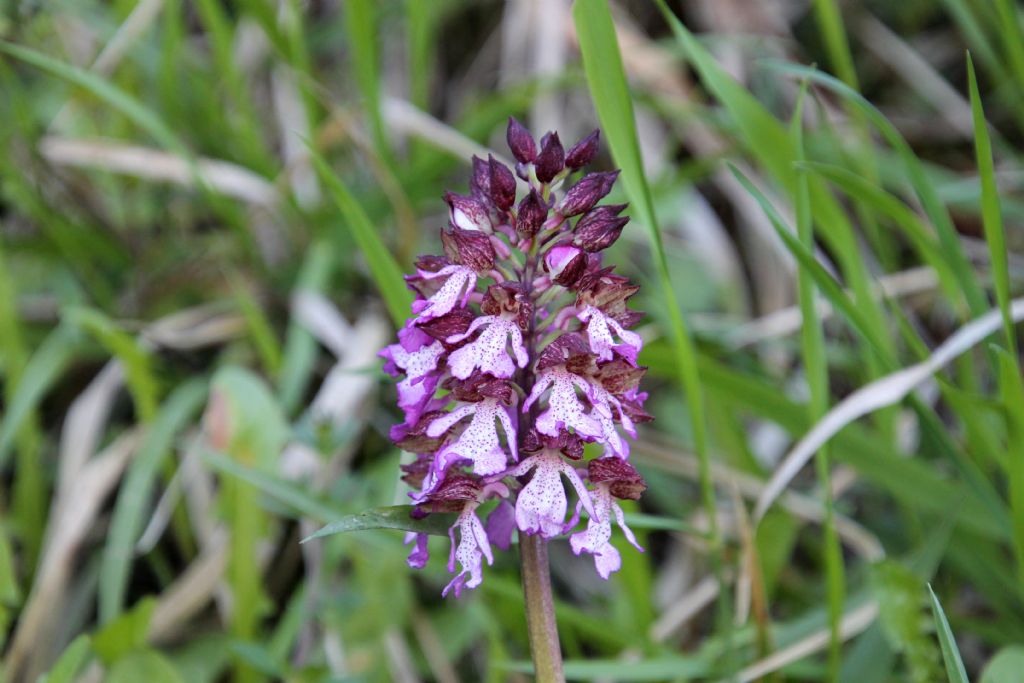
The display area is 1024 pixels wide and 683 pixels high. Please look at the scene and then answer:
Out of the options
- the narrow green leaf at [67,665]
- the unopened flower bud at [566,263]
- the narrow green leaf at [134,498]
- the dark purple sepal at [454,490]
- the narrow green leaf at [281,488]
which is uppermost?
the unopened flower bud at [566,263]

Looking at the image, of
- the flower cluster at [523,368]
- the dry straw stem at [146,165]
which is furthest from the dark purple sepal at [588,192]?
the dry straw stem at [146,165]

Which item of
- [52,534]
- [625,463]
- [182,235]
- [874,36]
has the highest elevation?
[625,463]

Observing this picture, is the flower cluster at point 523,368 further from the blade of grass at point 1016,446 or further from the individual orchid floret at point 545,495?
the blade of grass at point 1016,446

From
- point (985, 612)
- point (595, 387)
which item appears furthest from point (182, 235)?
point (985, 612)

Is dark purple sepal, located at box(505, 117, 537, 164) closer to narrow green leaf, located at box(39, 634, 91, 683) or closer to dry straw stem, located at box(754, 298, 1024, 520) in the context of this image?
dry straw stem, located at box(754, 298, 1024, 520)

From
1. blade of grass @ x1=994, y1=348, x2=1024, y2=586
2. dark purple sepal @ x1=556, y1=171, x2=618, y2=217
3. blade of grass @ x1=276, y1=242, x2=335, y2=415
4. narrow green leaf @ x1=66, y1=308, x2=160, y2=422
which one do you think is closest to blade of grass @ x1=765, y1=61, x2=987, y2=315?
blade of grass @ x1=994, y1=348, x2=1024, y2=586

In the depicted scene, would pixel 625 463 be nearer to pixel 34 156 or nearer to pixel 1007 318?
pixel 1007 318
